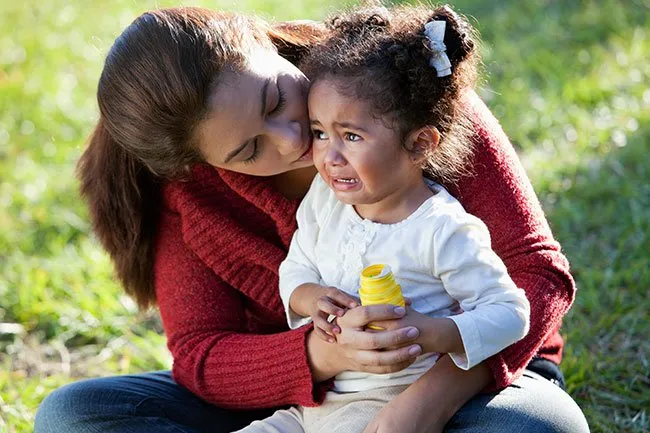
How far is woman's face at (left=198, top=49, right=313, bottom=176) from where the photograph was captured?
80.1 inches

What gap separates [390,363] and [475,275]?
232 mm

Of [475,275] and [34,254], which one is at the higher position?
[475,275]

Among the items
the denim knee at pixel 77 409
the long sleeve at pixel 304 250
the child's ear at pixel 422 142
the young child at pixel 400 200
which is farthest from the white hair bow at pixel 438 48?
the denim knee at pixel 77 409

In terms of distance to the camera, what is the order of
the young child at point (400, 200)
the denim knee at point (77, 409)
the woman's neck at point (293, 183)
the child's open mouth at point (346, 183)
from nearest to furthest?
the young child at point (400, 200), the child's open mouth at point (346, 183), the denim knee at point (77, 409), the woman's neck at point (293, 183)

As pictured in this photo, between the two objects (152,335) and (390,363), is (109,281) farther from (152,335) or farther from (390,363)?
(390,363)

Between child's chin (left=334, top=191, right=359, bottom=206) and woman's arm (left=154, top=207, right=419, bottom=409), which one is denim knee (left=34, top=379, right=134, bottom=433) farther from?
child's chin (left=334, top=191, right=359, bottom=206)

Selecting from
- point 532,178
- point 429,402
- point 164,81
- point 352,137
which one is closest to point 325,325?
point 429,402

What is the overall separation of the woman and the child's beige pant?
36 mm

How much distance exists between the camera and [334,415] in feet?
6.71

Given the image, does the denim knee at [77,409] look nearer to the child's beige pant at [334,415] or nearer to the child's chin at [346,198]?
the child's beige pant at [334,415]

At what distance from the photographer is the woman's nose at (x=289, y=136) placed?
2.02 metres

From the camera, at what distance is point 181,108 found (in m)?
2.05

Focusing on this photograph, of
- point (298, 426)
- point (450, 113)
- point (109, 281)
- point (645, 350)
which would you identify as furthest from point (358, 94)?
point (109, 281)

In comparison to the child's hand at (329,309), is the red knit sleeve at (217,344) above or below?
below
